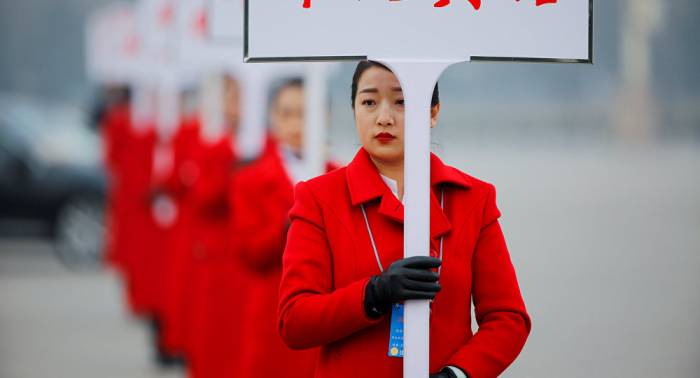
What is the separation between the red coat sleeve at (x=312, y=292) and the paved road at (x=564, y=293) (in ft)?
2.17

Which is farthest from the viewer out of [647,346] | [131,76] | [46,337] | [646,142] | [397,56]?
[646,142]

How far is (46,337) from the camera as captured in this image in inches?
408

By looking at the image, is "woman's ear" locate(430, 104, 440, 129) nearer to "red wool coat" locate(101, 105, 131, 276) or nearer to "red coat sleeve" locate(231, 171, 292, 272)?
"red coat sleeve" locate(231, 171, 292, 272)

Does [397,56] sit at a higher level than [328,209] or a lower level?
higher

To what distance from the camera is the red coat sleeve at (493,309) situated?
3.12 metres

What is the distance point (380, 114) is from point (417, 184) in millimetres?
197

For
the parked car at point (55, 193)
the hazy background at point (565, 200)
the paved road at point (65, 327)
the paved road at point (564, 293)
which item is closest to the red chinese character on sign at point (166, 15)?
the hazy background at point (565, 200)

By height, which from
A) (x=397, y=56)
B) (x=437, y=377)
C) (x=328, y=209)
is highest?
(x=397, y=56)

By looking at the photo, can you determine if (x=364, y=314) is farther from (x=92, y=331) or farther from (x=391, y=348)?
(x=92, y=331)

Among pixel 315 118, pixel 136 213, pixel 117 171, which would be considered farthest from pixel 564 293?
pixel 117 171

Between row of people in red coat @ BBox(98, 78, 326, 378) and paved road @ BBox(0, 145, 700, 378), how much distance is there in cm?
54

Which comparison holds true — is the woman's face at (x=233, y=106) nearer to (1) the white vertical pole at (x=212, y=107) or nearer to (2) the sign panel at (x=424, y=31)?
(1) the white vertical pole at (x=212, y=107)

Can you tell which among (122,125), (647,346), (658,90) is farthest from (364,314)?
(658,90)

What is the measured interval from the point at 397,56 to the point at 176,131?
6366 mm
